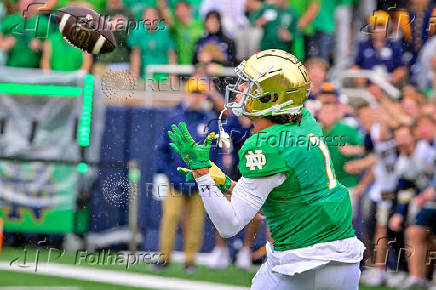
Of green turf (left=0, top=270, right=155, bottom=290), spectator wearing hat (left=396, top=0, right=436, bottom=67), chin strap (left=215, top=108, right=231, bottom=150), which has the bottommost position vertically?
green turf (left=0, top=270, right=155, bottom=290)

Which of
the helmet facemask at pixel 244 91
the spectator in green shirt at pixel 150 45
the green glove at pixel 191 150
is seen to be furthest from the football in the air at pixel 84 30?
the spectator in green shirt at pixel 150 45

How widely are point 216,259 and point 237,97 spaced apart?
16.7 ft

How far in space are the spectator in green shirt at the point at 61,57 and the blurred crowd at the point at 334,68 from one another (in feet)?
0.05

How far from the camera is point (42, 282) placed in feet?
26.2

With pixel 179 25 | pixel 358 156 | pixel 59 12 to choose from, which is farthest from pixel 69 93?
pixel 59 12

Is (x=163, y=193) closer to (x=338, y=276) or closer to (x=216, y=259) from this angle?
(x=216, y=259)

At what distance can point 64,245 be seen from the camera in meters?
9.58

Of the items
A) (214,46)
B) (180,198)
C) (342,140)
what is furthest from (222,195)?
(214,46)

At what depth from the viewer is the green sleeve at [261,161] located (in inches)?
144

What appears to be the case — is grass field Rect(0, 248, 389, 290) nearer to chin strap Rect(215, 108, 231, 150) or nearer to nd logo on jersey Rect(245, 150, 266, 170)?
chin strap Rect(215, 108, 231, 150)

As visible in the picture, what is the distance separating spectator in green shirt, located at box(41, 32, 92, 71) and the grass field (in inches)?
75.0

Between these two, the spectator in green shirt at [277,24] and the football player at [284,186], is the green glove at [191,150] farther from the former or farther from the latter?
the spectator in green shirt at [277,24]

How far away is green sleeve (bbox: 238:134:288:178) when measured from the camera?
3.66 meters

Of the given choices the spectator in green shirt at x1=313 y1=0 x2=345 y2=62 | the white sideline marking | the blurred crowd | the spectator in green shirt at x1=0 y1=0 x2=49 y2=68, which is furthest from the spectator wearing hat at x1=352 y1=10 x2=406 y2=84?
the spectator in green shirt at x1=0 y1=0 x2=49 y2=68
